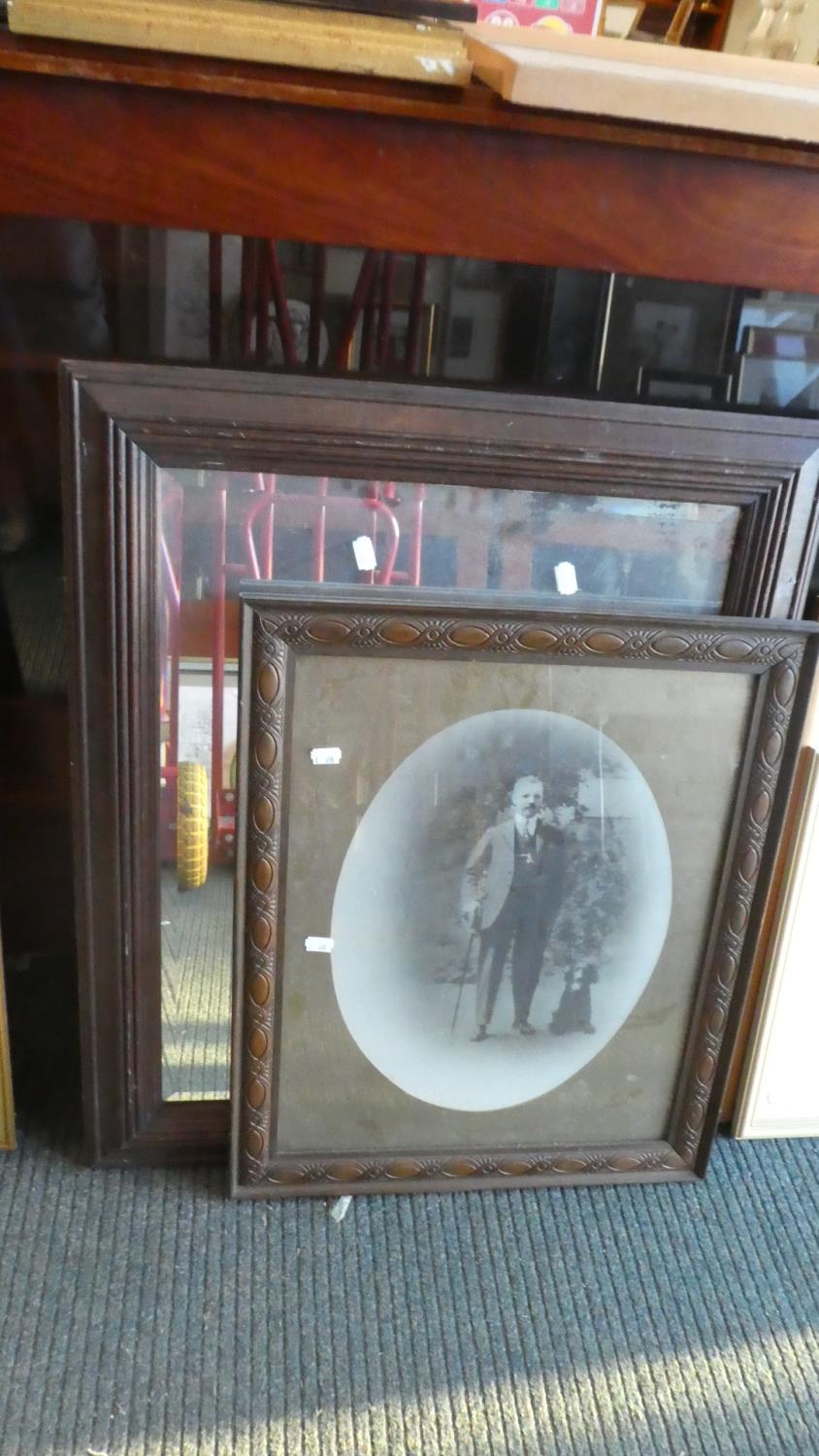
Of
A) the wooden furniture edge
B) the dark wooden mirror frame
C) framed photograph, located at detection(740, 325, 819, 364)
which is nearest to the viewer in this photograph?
the wooden furniture edge

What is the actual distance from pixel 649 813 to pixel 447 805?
16cm

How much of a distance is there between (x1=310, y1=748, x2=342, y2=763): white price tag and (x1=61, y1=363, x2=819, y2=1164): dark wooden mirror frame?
4.6 inches

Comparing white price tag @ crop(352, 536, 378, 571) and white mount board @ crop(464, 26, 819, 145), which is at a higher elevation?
white mount board @ crop(464, 26, 819, 145)

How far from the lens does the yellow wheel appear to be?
0.85 meters

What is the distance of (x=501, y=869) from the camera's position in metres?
0.84

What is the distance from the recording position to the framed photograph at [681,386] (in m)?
0.93

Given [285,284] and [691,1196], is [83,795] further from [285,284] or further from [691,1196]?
[691,1196]

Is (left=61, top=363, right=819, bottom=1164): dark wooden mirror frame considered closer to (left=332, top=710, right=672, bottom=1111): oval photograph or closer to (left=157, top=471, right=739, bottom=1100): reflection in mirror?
(left=157, top=471, right=739, bottom=1100): reflection in mirror

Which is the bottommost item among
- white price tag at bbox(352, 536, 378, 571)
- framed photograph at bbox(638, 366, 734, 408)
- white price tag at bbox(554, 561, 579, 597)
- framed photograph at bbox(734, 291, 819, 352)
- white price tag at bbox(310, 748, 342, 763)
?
white price tag at bbox(310, 748, 342, 763)

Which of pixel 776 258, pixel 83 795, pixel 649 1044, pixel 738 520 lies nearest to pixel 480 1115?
pixel 649 1044

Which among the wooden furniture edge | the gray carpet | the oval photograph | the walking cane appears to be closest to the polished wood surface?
the wooden furniture edge

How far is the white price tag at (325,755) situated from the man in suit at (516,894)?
0.13 m

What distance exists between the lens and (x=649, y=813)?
0.85m

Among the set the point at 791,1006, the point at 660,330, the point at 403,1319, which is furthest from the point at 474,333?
the point at 403,1319
